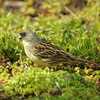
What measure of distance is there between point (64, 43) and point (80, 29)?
97cm

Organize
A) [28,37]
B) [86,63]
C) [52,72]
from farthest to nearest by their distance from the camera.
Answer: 1. [28,37]
2. [86,63]
3. [52,72]

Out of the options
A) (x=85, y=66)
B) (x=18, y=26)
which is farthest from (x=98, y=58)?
(x=18, y=26)

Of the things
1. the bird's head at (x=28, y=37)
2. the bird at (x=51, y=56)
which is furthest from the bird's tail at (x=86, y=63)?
the bird's head at (x=28, y=37)

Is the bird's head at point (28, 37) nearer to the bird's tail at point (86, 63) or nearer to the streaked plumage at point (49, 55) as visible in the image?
the streaked plumage at point (49, 55)

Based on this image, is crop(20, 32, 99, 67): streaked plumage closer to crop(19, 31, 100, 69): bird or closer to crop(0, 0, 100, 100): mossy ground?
crop(19, 31, 100, 69): bird

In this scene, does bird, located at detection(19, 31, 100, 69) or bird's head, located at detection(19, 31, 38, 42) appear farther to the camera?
bird's head, located at detection(19, 31, 38, 42)

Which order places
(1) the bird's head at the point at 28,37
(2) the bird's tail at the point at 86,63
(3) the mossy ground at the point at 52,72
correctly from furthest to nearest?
1. (1) the bird's head at the point at 28,37
2. (2) the bird's tail at the point at 86,63
3. (3) the mossy ground at the point at 52,72

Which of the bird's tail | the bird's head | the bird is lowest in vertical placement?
the bird's tail

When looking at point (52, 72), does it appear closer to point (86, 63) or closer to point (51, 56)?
point (51, 56)

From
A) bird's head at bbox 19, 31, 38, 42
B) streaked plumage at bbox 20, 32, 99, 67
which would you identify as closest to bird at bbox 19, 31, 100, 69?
streaked plumage at bbox 20, 32, 99, 67

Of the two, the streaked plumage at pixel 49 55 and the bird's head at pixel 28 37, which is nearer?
the streaked plumage at pixel 49 55

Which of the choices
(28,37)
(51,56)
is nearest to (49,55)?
(51,56)

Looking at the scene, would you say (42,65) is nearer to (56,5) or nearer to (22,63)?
(22,63)

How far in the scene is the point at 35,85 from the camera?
24.0ft
